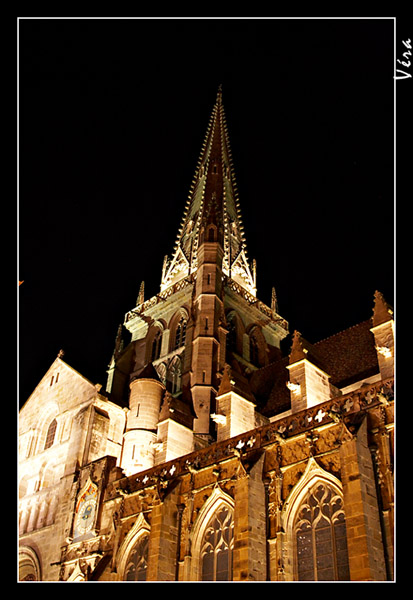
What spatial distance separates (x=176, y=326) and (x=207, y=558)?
18874 mm

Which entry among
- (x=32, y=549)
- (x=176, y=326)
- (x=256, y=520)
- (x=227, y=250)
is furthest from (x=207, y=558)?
(x=227, y=250)

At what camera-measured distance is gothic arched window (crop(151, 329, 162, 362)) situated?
3341 cm

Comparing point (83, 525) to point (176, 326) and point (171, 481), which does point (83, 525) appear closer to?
point (171, 481)

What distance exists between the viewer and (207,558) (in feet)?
51.1

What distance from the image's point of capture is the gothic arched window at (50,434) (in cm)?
2458

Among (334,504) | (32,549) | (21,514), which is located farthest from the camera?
(21,514)

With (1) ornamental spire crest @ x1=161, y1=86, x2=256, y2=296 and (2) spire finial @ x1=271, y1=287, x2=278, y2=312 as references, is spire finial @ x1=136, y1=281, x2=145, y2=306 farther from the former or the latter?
(2) spire finial @ x1=271, y1=287, x2=278, y2=312

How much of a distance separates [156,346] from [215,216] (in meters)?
8.34

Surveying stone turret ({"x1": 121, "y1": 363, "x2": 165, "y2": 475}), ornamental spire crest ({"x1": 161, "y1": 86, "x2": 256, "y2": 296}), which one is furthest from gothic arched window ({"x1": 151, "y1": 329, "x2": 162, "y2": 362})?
stone turret ({"x1": 121, "y1": 363, "x2": 165, "y2": 475})

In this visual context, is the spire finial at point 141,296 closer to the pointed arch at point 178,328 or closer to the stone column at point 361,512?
the pointed arch at point 178,328

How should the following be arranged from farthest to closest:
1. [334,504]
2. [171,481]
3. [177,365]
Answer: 1. [177,365]
2. [171,481]
3. [334,504]

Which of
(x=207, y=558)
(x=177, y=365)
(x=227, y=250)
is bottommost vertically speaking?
(x=207, y=558)

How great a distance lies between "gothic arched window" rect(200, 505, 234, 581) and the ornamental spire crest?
63.3 feet
